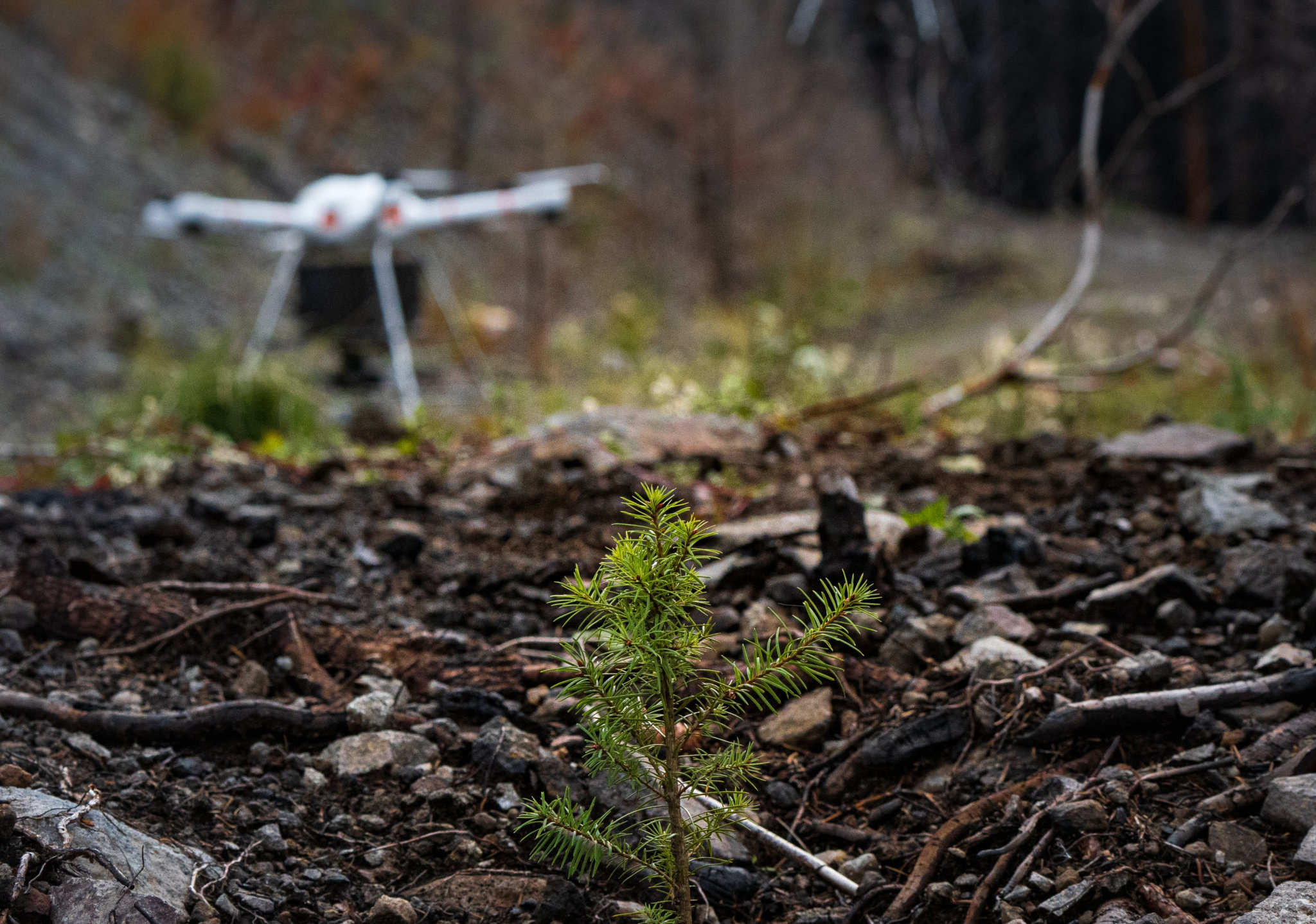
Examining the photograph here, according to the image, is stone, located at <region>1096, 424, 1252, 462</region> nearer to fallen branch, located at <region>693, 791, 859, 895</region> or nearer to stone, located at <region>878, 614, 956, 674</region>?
stone, located at <region>878, 614, 956, 674</region>

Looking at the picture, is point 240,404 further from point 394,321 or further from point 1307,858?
point 1307,858

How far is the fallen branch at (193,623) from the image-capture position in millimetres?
1921

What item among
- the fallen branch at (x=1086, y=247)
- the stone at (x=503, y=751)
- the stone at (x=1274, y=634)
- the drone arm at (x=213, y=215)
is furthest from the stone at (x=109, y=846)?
the drone arm at (x=213, y=215)

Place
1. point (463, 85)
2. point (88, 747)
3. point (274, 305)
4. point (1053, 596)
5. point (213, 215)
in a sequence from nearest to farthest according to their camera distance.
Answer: point (88, 747), point (1053, 596), point (274, 305), point (213, 215), point (463, 85)

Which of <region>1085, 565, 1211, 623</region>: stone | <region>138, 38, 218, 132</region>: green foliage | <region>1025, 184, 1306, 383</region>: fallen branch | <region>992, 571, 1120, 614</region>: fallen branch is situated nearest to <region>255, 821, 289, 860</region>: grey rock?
<region>992, 571, 1120, 614</region>: fallen branch

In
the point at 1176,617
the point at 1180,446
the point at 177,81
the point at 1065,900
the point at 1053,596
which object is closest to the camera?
the point at 1065,900

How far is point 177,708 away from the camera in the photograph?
1757 mm

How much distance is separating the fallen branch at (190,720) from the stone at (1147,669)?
3.99 ft

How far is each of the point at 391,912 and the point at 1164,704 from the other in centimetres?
111

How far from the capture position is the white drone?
646 cm

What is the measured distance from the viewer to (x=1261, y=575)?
1.96 meters

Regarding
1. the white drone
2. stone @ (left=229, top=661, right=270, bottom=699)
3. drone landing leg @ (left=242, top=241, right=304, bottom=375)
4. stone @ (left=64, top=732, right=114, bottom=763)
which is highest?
the white drone

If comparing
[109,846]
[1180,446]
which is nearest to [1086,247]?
[1180,446]

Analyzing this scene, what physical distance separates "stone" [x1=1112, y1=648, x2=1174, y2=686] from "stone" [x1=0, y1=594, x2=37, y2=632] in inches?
73.2
